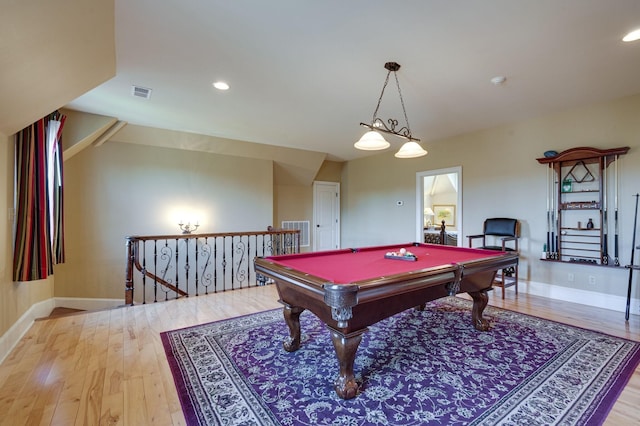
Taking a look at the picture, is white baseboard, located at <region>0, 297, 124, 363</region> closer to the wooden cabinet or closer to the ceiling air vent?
the ceiling air vent

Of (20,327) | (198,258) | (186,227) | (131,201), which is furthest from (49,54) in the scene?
(198,258)

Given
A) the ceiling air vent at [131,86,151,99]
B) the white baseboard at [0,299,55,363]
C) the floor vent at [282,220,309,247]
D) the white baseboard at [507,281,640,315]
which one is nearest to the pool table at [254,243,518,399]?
the white baseboard at [507,281,640,315]

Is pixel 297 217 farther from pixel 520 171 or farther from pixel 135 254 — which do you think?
pixel 520 171

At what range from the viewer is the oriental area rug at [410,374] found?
1744mm

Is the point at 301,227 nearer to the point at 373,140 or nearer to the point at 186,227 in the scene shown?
the point at 186,227

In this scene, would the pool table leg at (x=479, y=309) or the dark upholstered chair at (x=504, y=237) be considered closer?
the pool table leg at (x=479, y=309)

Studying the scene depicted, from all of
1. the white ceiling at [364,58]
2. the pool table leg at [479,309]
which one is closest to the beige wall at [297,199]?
the white ceiling at [364,58]

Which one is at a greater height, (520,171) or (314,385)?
(520,171)

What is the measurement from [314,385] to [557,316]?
10.2 feet

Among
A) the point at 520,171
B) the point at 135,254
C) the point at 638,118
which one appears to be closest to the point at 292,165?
the point at 135,254

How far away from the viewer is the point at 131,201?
5.05 metres

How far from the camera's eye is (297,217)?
7.56 meters

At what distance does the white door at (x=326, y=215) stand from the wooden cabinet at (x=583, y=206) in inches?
190

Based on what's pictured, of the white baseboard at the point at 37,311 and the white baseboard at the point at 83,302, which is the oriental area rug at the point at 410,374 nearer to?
the white baseboard at the point at 37,311
